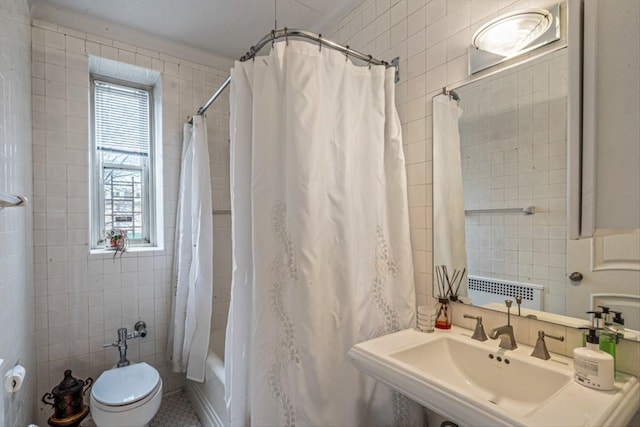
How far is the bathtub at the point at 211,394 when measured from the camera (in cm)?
175

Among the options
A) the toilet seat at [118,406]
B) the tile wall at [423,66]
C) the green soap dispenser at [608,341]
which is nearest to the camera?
the green soap dispenser at [608,341]

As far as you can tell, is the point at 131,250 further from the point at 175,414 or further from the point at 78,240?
the point at 175,414

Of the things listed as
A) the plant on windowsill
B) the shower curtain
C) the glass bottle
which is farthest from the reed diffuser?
the plant on windowsill

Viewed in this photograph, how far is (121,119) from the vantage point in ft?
7.95

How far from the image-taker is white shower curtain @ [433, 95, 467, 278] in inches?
53.2

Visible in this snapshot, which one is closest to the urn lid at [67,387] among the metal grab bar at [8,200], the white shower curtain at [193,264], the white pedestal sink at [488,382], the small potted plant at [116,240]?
the white shower curtain at [193,264]

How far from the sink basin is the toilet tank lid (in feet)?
4.90

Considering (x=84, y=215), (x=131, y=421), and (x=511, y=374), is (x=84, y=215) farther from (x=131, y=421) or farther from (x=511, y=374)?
(x=511, y=374)

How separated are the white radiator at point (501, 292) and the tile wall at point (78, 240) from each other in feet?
6.94

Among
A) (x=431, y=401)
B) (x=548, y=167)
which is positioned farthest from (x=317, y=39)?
(x=431, y=401)

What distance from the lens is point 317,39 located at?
1.23m

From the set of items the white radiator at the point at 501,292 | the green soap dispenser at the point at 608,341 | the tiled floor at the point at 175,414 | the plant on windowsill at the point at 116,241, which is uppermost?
the plant on windowsill at the point at 116,241

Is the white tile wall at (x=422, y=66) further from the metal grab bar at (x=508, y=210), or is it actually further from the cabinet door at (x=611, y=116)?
the cabinet door at (x=611, y=116)

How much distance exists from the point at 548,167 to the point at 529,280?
0.42 metres
